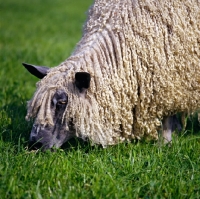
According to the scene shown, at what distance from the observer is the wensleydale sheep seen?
3.99 meters

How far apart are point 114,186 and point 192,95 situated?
5.30ft

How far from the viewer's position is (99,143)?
4188 millimetres

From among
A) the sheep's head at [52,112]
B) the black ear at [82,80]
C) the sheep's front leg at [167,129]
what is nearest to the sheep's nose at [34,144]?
the sheep's head at [52,112]

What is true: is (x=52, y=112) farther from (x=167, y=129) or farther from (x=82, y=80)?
(x=167, y=129)

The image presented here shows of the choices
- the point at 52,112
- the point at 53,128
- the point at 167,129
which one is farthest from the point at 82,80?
the point at 167,129

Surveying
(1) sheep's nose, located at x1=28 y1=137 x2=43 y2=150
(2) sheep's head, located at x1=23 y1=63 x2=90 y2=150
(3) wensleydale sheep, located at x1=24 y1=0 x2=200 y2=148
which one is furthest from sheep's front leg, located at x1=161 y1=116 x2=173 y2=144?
(1) sheep's nose, located at x1=28 y1=137 x2=43 y2=150

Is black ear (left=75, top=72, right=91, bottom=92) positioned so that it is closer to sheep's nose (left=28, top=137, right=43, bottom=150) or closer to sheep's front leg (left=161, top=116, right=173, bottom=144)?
sheep's nose (left=28, top=137, right=43, bottom=150)

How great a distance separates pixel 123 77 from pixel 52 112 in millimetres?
763

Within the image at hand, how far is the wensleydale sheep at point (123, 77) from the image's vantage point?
13.1 ft

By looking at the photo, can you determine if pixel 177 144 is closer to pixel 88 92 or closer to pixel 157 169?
pixel 157 169

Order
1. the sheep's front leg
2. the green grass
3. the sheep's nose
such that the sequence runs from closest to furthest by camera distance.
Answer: the green grass < the sheep's nose < the sheep's front leg

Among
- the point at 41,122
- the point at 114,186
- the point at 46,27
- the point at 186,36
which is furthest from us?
the point at 46,27

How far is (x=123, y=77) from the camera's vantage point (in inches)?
164

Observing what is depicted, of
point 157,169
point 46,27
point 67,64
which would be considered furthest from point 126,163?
point 46,27
